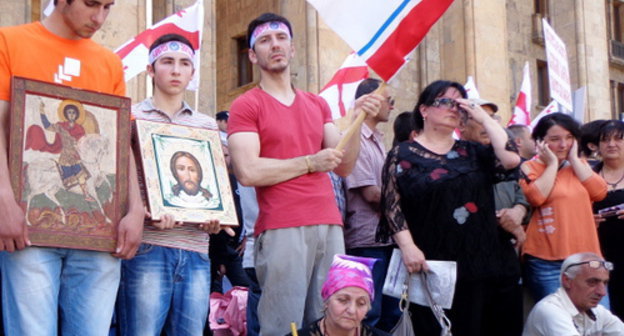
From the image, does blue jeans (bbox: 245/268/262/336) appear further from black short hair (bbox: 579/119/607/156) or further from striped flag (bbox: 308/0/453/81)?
black short hair (bbox: 579/119/607/156)

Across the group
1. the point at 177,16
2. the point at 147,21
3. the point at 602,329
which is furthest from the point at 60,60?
the point at 147,21

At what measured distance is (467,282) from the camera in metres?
5.86

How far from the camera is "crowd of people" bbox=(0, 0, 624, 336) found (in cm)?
442

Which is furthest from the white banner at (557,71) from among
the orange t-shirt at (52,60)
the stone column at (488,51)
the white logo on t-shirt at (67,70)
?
the stone column at (488,51)

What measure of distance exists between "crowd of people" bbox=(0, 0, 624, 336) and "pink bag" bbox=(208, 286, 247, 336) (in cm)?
13

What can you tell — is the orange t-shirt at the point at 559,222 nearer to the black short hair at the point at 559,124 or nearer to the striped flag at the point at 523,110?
the black short hair at the point at 559,124

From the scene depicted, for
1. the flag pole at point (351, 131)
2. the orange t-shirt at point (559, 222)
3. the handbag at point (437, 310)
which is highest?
the flag pole at point (351, 131)

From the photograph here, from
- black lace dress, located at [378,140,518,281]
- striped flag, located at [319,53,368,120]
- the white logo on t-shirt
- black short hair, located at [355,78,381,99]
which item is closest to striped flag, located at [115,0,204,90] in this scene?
striped flag, located at [319,53,368,120]

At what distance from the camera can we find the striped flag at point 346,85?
9172 mm

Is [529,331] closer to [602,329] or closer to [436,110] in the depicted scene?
[602,329]

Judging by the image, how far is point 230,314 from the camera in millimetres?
7238

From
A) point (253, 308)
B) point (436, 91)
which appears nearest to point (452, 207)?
point (436, 91)

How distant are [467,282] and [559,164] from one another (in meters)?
1.91

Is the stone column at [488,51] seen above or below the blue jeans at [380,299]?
above
